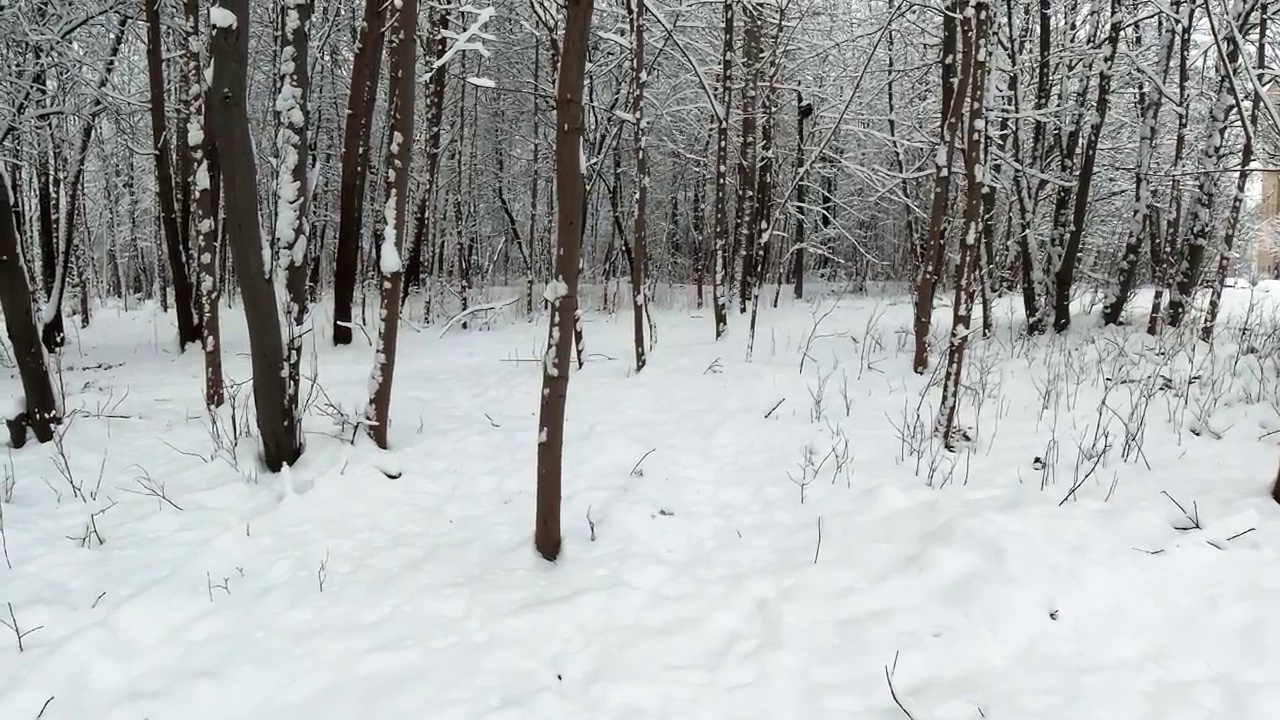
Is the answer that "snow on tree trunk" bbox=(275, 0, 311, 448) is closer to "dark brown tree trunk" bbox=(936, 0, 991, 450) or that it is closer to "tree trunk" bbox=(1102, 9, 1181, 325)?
"dark brown tree trunk" bbox=(936, 0, 991, 450)

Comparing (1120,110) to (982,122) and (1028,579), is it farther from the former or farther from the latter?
(1028,579)

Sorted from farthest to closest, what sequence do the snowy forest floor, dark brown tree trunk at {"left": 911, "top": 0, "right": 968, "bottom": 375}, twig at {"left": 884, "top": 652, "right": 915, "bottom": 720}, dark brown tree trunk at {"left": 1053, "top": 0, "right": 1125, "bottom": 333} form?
1. dark brown tree trunk at {"left": 1053, "top": 0, "right": 1125, "bottom": 333}
2. dark brown tree trunk at {"left": 911, "top": 0, "right": 968, "bottom": 375}
3. the snowy forest floor
4. twig at {"left": 884, "top": 652, "right": 915, "bottom": 720}

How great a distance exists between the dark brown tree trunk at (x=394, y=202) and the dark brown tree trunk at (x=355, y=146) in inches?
43.4

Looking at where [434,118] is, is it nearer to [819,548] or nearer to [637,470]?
[637,470]

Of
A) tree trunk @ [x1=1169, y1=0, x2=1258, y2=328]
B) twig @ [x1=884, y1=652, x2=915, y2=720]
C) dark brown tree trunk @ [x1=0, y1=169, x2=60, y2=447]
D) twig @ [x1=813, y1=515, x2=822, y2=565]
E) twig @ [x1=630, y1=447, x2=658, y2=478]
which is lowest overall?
twig @ [x1=884, y1=652, x2=915, y2=720]

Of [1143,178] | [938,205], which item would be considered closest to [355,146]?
[938,205]

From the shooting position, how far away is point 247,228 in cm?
439

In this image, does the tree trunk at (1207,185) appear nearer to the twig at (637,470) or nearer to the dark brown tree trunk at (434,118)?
the twig at (637,470)

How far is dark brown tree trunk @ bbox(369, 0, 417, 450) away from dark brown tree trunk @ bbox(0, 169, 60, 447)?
225 cm

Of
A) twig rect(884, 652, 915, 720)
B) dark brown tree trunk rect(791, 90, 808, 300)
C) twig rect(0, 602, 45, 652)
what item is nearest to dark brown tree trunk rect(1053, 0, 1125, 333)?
dark brown tree trunk rect(791, 90, 808, 300)

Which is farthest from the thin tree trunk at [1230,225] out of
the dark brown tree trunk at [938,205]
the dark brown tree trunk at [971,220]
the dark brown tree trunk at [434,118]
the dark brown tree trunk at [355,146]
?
the dark brown tree trunk at [434,118]

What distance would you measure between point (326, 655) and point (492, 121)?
643 inches

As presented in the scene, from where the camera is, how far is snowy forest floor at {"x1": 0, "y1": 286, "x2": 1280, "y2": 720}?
2.53m

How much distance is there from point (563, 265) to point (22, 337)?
4.19 metres
